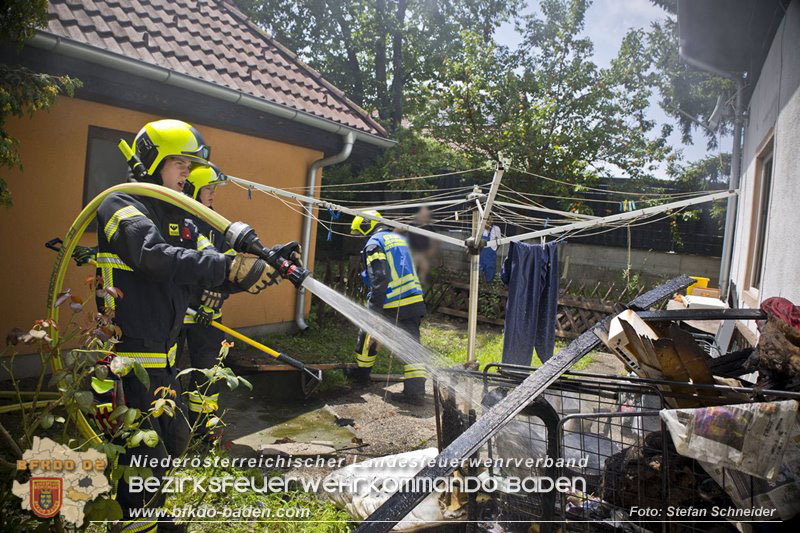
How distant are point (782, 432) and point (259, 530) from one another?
8.30 feet

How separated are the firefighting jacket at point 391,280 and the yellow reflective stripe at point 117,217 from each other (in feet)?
10.4

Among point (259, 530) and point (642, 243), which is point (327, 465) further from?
point (642, 243)

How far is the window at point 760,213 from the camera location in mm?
4977

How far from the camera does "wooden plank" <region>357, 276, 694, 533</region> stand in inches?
49.1

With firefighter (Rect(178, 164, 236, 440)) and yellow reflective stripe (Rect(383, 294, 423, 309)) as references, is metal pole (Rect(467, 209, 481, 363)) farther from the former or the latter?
firefighter (Rect(178, 164, 236, 440))

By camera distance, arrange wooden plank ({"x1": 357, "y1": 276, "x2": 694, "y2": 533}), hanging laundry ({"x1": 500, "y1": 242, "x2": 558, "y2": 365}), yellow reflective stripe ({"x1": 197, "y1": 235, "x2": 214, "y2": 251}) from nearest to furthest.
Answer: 1. wooden plank ({"x1": 357, "y1": 276, "x2": 694, "y2": 533})
2. yellow reflective stripe ({"x1": 197, "y1": 235, "x2": 214, "y2": 251})
3. hanging laundry ({"x1": 500, "y1": 242, "x2": 558, "y2": 365})

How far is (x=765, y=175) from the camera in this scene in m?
5.11

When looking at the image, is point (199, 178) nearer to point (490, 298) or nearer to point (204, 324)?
point (204, 324)

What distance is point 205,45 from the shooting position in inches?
254

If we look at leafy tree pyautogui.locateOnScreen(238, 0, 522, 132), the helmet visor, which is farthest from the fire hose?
leafy tree pyautogui.locateOnScreen(238, 0, 522, 132)

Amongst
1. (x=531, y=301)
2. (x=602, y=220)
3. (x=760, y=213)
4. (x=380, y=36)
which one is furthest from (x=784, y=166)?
(x=380, y=36)

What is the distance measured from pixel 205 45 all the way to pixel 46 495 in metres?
5.86

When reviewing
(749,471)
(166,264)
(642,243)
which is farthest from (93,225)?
(642,243)

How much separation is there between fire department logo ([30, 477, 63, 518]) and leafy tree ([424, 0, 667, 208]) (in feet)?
33.3
